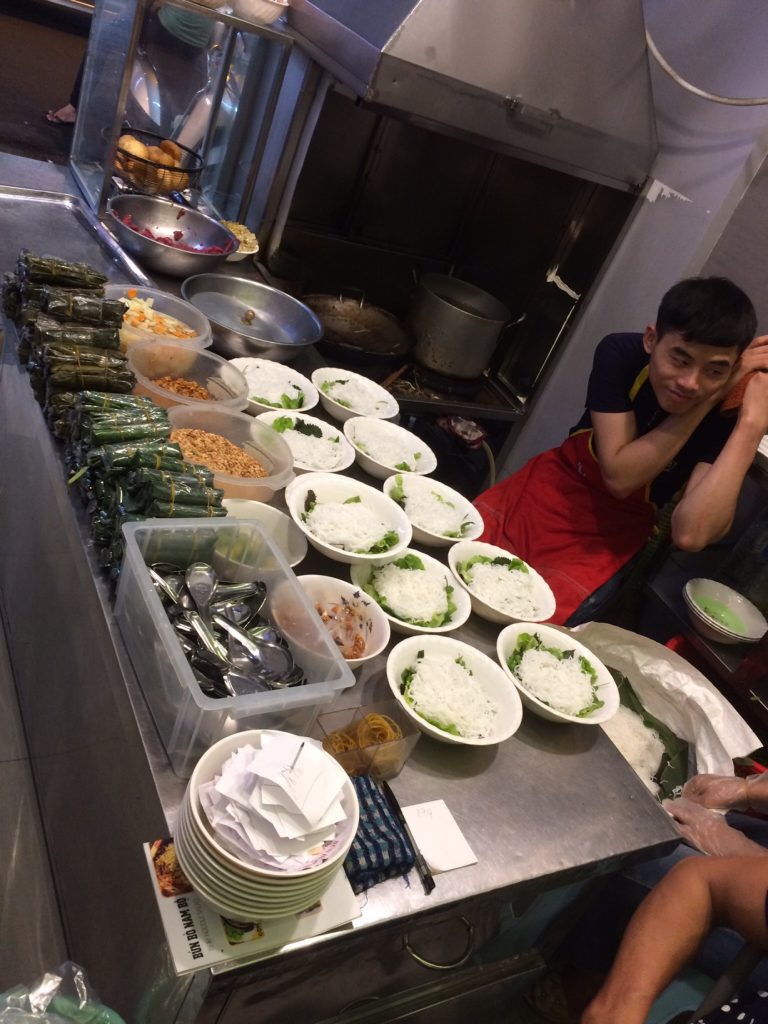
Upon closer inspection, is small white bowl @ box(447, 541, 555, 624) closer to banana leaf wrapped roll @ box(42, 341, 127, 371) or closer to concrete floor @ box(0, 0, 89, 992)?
banana leaf wrapped roll @ box(42, 341, 127, 371)

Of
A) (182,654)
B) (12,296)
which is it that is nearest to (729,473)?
(182,654)

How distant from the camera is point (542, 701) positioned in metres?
1.73

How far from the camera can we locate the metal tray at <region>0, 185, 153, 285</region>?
2637 millimetres

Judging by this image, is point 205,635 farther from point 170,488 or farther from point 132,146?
point 132,146

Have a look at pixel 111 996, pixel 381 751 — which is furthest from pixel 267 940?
pixel 111 996

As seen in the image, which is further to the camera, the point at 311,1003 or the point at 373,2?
the point at 373,2

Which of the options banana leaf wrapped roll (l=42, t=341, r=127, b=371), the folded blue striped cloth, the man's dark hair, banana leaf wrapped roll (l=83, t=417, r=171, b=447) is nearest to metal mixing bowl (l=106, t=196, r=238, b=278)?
banana leaf wrapped roll (l=42, t=341, r=127, b=371)

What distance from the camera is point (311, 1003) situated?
1.45 metres

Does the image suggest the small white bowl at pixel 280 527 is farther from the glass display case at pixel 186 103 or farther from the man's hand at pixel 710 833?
the glass display case at pixel 186 103

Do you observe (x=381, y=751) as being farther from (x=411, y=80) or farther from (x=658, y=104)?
(x=658, y=104)

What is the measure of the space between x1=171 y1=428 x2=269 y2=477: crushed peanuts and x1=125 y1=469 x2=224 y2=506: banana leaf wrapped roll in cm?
17

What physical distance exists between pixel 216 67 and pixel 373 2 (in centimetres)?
96

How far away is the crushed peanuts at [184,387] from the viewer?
213 centimetres

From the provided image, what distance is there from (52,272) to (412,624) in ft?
5.01
